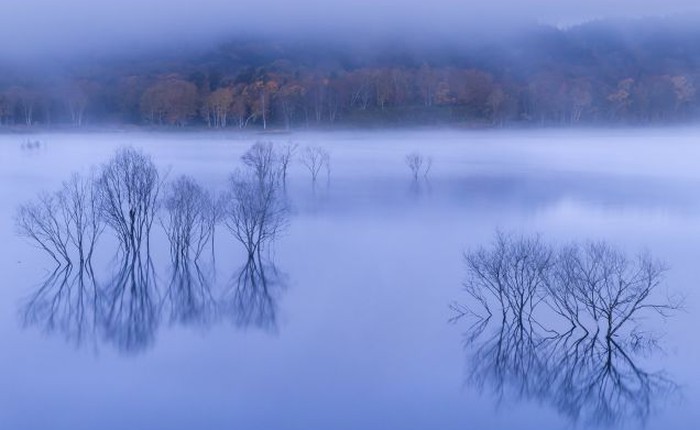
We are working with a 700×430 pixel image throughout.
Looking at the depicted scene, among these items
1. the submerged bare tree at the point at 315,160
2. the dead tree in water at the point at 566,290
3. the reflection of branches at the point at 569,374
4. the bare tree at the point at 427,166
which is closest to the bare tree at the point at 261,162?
the submerged bare tree at the point at 315,160

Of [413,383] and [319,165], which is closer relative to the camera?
[413,383]

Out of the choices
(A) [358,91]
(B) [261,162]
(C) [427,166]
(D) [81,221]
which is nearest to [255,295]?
(D) [81,221]

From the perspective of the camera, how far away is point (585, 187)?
27.5 m

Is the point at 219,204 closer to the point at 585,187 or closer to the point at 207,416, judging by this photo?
the point at 207,416

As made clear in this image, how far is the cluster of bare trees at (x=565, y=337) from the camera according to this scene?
30.9 ft

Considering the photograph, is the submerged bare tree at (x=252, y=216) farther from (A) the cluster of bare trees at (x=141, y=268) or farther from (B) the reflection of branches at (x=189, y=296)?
(B) the reflection of branches at (x=189, y=296)

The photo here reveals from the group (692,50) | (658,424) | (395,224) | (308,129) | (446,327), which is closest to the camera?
(658,424)

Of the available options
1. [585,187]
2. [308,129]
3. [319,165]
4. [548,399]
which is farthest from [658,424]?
[308,129]

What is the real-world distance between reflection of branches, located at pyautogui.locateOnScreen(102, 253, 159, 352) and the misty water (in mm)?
64

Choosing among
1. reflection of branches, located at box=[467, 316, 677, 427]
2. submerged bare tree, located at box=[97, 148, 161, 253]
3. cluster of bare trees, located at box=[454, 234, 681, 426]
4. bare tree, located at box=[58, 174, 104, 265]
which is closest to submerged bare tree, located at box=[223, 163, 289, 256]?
submerged bare tree, located at box=[97, 148, 161, 253]

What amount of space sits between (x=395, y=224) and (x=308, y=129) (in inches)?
1081

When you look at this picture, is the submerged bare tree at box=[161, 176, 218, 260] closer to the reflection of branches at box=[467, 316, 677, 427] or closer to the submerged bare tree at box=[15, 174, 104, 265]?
the submerged bare tree at box=[15, 174, 104, 265]

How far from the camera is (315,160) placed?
32844 mm

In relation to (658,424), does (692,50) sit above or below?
above
